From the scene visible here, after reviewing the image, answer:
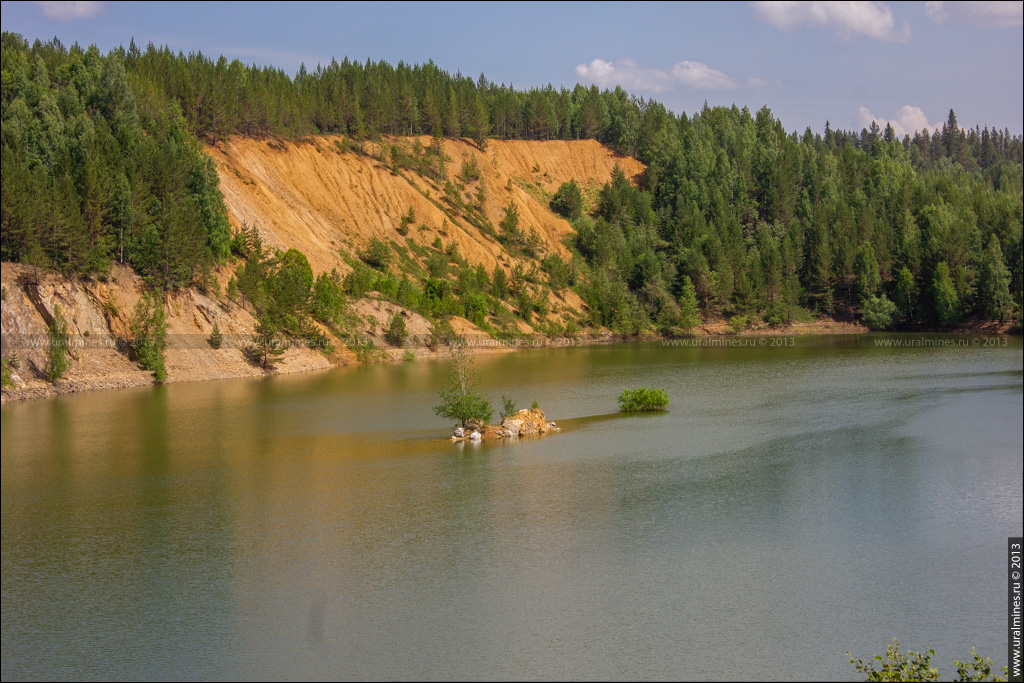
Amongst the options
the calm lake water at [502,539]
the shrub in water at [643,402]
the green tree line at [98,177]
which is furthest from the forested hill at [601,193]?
the shrub in water at [643,402]

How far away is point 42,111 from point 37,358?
23579 millimetres

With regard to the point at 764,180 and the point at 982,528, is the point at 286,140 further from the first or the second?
the point at 982,528

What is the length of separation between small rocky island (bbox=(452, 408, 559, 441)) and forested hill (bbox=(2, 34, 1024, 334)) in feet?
111

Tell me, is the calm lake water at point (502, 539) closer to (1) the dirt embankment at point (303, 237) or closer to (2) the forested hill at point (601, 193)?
(1) the dirt embankment at point (303, 237)

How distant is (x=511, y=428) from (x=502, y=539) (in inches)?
671

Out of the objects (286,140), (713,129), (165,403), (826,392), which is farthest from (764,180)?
(165,403)

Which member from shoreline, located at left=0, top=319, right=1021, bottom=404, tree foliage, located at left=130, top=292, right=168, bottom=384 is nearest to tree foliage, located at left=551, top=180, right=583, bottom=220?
shoreline, located at left=0, top=319, right=1021, bottom=404

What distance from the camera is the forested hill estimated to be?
67.1 meters

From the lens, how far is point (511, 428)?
145 feet

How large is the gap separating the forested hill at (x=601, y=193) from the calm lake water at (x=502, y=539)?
67.4 ft

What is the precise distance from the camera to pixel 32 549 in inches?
1049

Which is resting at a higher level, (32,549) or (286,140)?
(286,140)

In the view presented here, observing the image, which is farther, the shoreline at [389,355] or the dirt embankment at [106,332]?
the shoreline at [389,355]

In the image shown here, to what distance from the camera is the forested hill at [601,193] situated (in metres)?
67.1
